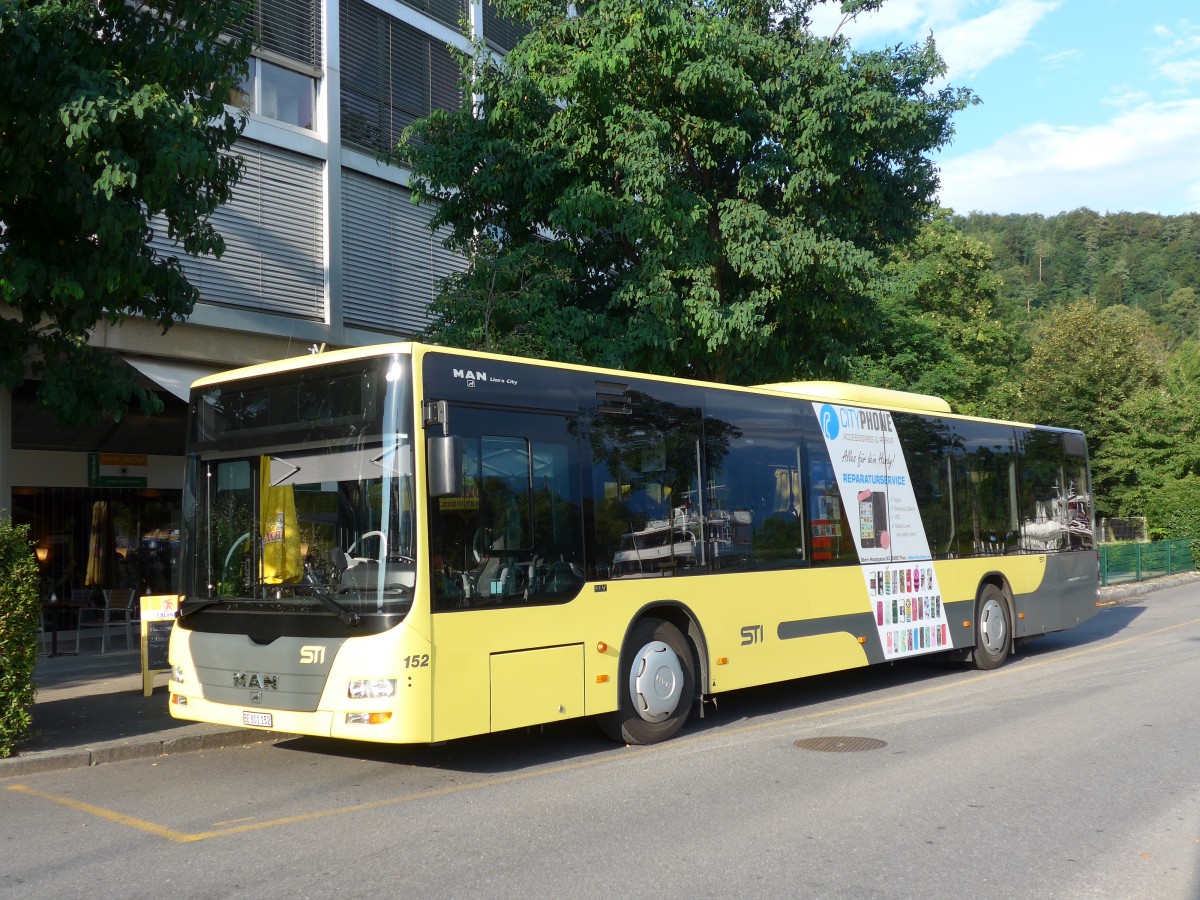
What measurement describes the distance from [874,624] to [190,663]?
6.89 m

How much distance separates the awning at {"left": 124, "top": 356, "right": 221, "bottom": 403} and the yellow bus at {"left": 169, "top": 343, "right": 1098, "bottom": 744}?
6106mm

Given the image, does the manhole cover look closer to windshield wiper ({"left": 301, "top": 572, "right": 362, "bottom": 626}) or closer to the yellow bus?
the yellow bus

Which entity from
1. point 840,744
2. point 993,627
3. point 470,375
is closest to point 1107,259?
Answer: point 993,627

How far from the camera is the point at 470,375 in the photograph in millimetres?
8094

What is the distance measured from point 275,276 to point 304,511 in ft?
33.7

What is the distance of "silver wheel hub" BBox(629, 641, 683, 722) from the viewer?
9.20 meters

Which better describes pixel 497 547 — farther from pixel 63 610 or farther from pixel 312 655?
pixel 63 610

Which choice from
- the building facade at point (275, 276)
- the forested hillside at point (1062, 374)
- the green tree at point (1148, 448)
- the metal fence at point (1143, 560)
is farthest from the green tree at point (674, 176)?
the green tree at point (1148, 448)

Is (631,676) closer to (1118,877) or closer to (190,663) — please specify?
(190,663)

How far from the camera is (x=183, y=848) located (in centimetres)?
625

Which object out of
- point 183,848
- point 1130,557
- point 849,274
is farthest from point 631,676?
point 1130,557

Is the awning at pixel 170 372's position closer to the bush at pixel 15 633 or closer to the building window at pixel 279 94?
the building window at pixel 279 94

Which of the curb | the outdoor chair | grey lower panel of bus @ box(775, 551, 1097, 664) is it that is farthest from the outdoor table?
grey lower panel of bus @ box(775, 551, 1097, 664)

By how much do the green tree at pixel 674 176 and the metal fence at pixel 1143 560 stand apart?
15.8 metres
